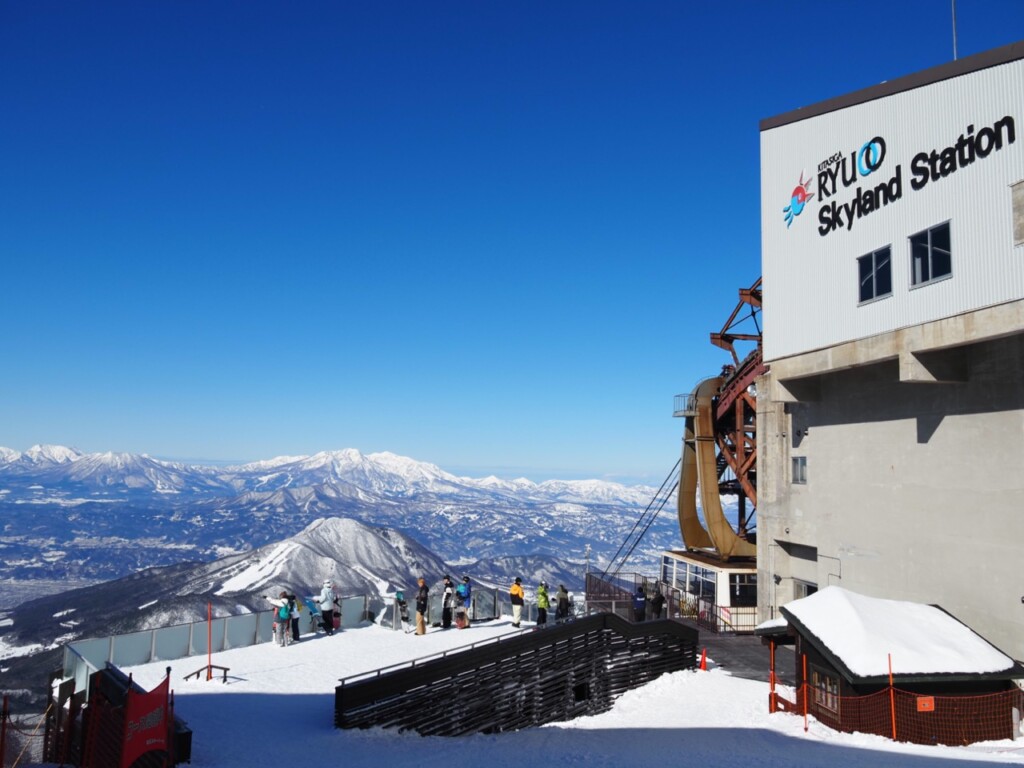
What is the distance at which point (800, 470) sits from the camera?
28844 mm

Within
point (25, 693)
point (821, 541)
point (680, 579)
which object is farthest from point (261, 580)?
point (821, 541)

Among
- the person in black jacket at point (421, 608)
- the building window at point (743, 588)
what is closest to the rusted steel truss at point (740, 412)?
the building window at point (743, 588)

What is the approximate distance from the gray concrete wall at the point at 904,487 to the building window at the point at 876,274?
6.87 ft

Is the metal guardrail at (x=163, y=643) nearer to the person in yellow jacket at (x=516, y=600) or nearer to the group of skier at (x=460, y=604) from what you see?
the group of skier at (x=460, y=604)

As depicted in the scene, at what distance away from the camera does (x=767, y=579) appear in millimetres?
30047

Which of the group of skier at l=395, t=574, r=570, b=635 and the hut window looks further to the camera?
the group of skier at l=395, t=574, r=570, b=635

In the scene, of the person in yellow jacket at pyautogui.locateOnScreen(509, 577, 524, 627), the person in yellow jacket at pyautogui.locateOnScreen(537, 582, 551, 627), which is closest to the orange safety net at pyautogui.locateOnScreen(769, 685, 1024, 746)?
the person in yellow jacket at pyautogui.locateOnScreen(537, 582, 551, 627)

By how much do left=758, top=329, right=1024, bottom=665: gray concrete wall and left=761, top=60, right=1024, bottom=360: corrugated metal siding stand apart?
4.92 feet

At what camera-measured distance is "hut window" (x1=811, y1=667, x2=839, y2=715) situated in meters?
17.0

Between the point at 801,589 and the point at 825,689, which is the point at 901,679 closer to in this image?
the point at 825,689

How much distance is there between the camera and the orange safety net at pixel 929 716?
1617 centimetres

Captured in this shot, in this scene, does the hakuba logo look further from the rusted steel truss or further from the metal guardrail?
the metal guardrail

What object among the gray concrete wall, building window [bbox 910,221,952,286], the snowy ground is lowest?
the snowy ground

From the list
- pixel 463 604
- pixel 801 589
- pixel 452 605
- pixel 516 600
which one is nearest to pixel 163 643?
pixel 452 605
